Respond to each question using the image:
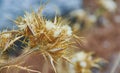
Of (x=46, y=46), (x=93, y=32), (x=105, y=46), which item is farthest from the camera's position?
(x=93, y=32)

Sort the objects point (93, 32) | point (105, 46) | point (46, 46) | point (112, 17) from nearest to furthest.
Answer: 1. point (46, 46)
2. point (105, 46)
3. point (93, 32)
4. point (112, 17)

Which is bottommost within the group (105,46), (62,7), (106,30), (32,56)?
(32,56)

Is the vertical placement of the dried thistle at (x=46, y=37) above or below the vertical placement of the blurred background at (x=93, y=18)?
below

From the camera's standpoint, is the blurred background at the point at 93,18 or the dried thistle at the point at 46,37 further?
the blurred background at the point at 93,18

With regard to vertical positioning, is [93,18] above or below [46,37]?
above

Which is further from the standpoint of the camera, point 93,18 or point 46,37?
point 93,18

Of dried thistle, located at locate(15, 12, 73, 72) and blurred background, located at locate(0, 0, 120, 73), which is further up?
blurred background, located at locate(0, 0, 120, 73)

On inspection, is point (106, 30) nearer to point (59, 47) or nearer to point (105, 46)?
point (105, 46)

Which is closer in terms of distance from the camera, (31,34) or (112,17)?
(31,34)

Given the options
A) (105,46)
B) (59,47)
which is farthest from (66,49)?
(105,46)

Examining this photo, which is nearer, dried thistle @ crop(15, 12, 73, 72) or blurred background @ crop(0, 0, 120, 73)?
dried thistle @ crop(15, 12, 73, 72)

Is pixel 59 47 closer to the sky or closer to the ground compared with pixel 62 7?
closer to the ground
